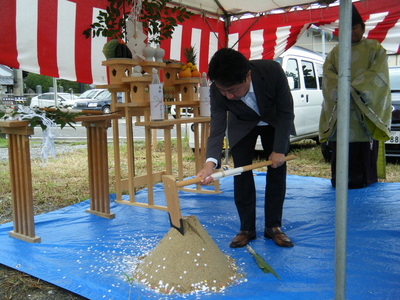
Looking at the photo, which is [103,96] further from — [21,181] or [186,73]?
[21,181]

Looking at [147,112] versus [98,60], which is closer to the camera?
[147,112]

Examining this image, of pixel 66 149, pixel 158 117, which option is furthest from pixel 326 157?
pixel 66 149

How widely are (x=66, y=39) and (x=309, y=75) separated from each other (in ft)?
13.4

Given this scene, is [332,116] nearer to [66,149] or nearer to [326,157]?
[326,157]

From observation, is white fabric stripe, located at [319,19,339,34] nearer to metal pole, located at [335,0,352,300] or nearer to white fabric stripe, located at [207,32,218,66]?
white fabric stripe, located at [207,32,218,66]

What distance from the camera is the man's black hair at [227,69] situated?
5.93 feet

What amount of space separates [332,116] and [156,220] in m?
1.85

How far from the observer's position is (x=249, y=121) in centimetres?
227

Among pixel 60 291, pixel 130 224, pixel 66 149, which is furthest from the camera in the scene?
pixel 66 149

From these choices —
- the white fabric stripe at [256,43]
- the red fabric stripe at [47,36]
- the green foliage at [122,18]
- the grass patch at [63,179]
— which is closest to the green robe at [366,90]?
the grass patch at [63,179]

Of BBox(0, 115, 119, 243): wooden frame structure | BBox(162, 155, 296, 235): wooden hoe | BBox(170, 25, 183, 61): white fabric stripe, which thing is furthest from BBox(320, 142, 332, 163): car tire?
BBox(162, 155, 296, 235): wooden hoe

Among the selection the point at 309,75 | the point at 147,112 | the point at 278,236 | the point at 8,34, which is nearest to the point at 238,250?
the point at 278,236

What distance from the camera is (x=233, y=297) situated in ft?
5.87

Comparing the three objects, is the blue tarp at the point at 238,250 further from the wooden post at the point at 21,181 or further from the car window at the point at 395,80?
the car window at the point at 395,80
